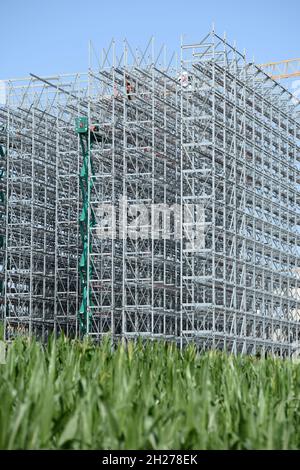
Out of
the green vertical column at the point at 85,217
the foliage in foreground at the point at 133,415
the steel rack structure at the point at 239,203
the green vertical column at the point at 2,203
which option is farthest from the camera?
the green vertical column at the point at 2,203

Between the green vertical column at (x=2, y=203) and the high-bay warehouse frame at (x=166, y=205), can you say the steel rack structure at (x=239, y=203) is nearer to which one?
the high-bay warehouse frame at (x=166, y=205)

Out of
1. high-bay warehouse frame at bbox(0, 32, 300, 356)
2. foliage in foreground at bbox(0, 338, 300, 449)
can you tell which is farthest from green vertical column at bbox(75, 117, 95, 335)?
foliage in foreground at bbox(0, 338, 300, 449)

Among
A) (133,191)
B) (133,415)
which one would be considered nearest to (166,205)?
(133,191)

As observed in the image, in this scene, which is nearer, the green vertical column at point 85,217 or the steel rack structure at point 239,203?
the steel rack structure at point 239,203

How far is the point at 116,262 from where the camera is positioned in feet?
129

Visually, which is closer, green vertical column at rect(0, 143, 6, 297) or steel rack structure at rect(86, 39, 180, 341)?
steel rack structure at rect(86, 39, 180, 341)

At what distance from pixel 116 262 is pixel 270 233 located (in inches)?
263

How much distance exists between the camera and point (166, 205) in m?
36.8

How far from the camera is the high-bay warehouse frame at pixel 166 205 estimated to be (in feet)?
112

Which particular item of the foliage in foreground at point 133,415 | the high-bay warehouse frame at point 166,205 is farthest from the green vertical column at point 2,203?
the foliage in foreground at point 133,415

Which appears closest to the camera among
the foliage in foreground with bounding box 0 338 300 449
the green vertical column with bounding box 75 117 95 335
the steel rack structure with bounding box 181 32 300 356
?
the foliage in foreground with bounding box 0 338 300 449

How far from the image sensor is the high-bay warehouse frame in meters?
34.0

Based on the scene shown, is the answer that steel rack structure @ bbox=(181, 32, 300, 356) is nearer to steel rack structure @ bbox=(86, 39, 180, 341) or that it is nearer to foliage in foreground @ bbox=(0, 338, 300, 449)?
steel rack structure @ bbox=(86, 39, 180, 341)
